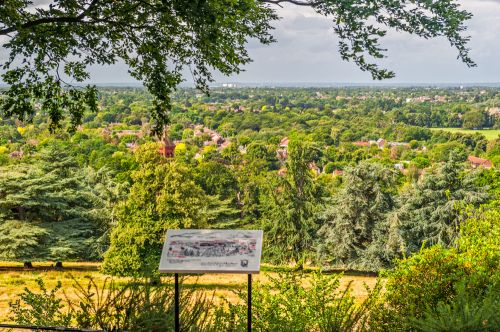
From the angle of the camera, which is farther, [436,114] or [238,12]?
[436,114]

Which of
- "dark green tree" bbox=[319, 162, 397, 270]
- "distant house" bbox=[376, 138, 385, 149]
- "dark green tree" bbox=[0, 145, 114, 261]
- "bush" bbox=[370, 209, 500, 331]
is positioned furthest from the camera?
"distant house" bbox=[376, 138, 385, 149]

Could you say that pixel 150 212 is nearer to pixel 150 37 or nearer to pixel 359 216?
pixel 359 216

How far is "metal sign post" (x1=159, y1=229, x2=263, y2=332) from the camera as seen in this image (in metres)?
4.05

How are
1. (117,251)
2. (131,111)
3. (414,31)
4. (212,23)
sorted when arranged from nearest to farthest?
(212,23), (414,31), (117,251), (131,111)

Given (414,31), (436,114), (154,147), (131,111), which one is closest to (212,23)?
(414,31)

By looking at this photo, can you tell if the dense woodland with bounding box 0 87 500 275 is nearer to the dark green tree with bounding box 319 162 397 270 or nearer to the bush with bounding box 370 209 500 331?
the dark green tree with bounding box 319 162 397 270

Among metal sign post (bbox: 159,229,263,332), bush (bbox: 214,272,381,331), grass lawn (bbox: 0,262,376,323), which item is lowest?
grass lawn (bbox: 0,262,376,323)

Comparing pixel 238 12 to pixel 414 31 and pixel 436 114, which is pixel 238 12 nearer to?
pixel 414 31

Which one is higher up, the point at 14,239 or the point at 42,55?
the point at 42,55

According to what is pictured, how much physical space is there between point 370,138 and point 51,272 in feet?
242

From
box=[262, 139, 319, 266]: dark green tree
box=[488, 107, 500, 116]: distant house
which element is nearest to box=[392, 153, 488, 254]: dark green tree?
box=[262, 139, 319, 266]: dark green tree

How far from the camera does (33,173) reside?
69.6ft

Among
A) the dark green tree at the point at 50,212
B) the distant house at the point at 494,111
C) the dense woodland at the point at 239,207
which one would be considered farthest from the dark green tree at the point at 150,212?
the distant house at the point at 494,111

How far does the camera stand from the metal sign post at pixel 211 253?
4.05 meters
